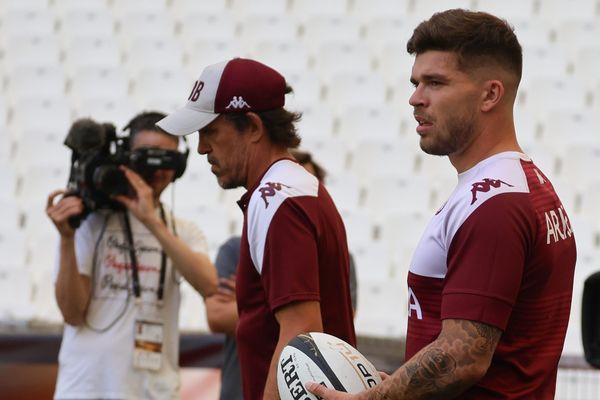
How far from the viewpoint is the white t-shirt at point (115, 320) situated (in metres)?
4.12

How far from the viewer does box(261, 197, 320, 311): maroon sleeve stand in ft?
9.01

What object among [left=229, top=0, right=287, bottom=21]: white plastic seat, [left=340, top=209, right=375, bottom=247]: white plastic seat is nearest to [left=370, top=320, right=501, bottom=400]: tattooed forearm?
A: [left=340, top=209, right=375, bottom=247]: white plastic seat

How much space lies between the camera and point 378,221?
8.85m

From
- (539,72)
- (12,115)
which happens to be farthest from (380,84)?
(12,115)

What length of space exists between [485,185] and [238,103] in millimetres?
939

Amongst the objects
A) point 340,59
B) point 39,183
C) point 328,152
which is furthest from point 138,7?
point 328,152

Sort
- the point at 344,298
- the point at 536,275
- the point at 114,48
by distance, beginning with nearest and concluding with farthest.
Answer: the point at 536,275 < the point at 344,298 < the point at 114,48

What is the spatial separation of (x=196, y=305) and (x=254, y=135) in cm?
530

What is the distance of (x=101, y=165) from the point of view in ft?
14.1

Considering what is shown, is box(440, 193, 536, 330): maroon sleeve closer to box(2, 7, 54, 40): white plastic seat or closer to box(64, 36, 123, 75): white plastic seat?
box(64, 36, 123, 75): white plastic seat

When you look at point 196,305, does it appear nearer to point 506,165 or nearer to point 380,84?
point 380,84

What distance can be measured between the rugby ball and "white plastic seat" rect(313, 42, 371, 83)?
7.97 m

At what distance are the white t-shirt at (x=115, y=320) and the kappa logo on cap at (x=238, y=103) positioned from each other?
142 cm

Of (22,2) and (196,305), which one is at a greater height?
(22,2)
